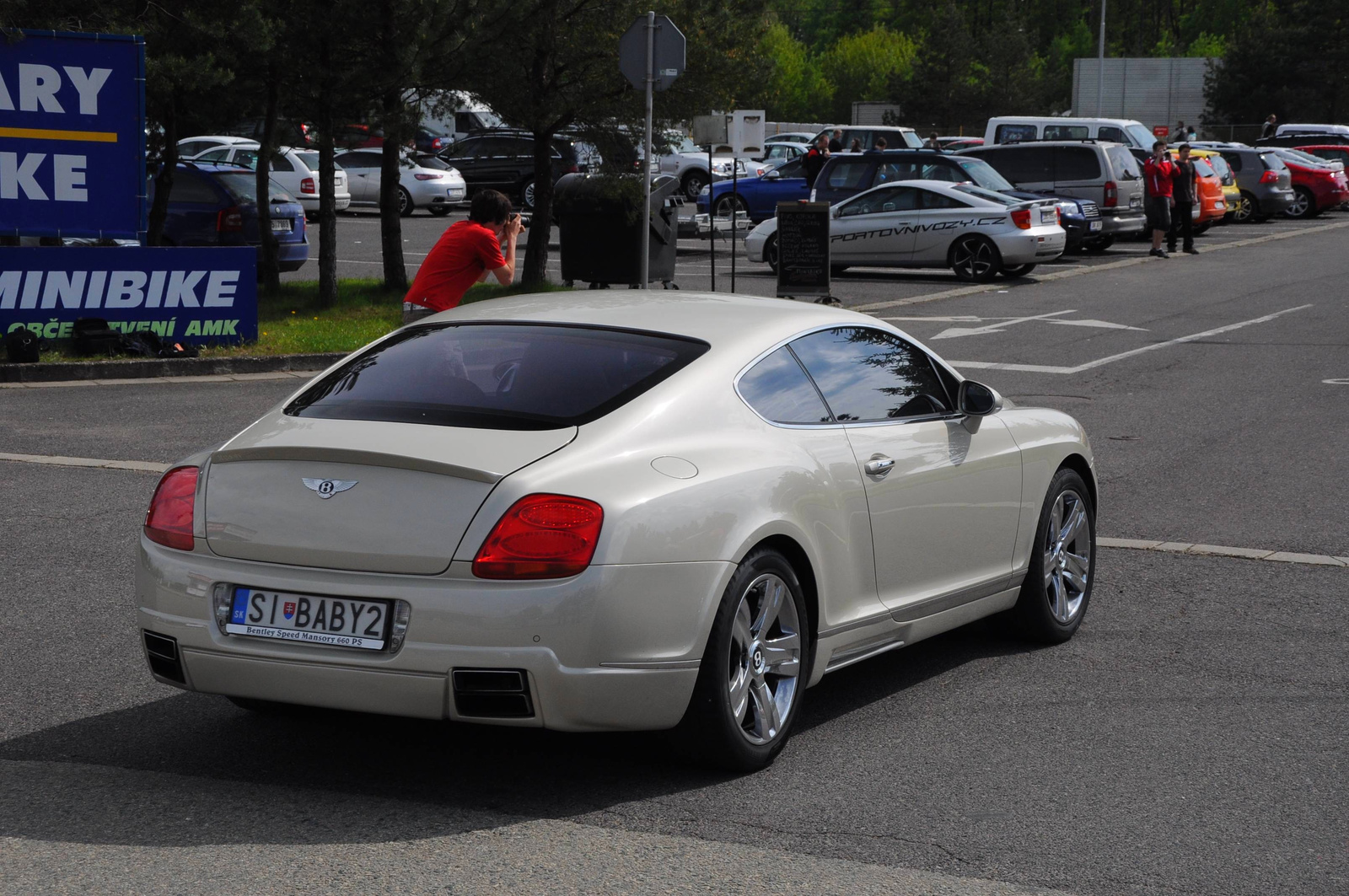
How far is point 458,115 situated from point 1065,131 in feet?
44.7

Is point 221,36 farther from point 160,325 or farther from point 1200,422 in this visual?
point 1200,422

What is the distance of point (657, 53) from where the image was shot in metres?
16.7

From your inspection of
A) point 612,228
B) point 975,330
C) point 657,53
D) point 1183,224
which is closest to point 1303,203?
point 1183,224

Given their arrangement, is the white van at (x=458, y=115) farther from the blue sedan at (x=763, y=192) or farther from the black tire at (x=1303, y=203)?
the black tire at (x=1303, y=203)

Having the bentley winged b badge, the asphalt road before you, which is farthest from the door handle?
the bentley winged b badge

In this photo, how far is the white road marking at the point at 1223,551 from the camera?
26.7ft

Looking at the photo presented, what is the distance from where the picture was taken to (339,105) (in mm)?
18234

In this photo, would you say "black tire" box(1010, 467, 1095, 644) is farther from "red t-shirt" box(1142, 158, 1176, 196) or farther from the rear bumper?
"red t-shirt" box(1142, 158, 1176, 196)

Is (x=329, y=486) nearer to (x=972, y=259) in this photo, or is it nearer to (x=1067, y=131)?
(x=972, y=259)

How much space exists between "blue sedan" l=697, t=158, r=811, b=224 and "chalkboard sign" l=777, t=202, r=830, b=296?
13.2 metres

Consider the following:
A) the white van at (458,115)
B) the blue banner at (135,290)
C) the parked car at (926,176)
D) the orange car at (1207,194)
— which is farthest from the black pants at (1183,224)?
the blue banner at (135,290)

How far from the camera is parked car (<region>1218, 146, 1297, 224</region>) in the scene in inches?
1556

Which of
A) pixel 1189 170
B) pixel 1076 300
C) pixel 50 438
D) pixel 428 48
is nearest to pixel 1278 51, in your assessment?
pixel 1189 170

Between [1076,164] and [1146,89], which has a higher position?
[1146,89]
